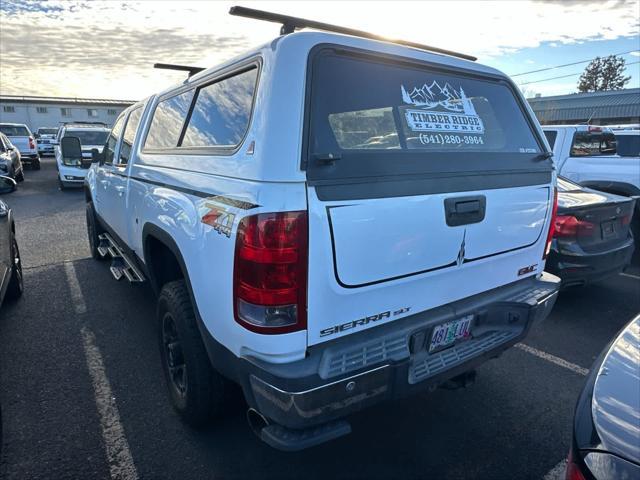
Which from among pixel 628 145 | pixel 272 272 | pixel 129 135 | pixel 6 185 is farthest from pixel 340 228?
pixel 628 145

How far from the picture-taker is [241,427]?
8.85 feet

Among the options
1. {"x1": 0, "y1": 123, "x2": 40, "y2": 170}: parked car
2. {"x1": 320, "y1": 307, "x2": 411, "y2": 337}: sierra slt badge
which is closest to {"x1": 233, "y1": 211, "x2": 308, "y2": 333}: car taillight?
{"x1": 320, "y1": 307, "x2": 411, "y2": 337}: sierra slt badge

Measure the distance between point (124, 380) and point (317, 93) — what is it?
2.59 metres

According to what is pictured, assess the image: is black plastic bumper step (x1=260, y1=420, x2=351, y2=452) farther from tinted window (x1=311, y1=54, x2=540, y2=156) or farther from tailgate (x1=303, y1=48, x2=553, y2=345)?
tinted window (x1=311, y1=54, x2=540, y2=156)

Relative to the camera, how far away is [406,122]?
88.9 inches

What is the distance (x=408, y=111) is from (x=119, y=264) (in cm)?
347

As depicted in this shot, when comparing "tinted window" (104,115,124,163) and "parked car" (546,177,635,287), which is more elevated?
"tinted window" (104,115,124,163)

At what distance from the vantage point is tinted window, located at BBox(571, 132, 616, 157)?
720 cm

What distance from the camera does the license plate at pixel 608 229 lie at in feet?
14.3

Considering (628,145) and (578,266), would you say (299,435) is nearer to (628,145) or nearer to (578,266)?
(578,266)

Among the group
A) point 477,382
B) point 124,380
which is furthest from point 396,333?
point 124,380

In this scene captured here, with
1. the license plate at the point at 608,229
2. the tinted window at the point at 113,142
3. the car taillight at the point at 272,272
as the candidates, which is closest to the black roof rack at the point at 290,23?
the car taillight at the point at 272,272

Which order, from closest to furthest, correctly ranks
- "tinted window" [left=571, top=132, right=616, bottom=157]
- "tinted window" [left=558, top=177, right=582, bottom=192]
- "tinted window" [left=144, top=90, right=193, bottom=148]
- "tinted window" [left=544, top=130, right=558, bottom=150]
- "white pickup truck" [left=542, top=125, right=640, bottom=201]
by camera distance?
"tinted window" [left=144, top=90, right=193, bottom=148] < "tinted window" [left=558, top=177, right=582, bottom=192] < "white pickup truck" [left=542, top=125, right=640, bottom=201] < "tinted window" [left=571, top=132, right=616, bottom=157] < "tinted window" [left=544, top=130, right=558, bottom=150]

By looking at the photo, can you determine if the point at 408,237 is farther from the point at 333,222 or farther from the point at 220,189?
Result: the point at 220,189
